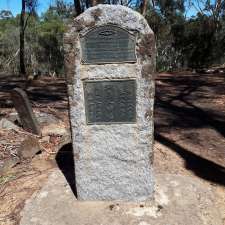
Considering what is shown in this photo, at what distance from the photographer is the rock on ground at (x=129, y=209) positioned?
4098mm

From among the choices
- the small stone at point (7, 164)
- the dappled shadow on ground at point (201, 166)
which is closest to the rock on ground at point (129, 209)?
the dappled shadow on ground at point (201, 166)

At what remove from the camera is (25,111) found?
22.7 ft

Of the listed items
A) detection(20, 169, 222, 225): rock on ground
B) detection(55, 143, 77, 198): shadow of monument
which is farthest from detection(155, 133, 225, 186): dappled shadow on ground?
detection(55, 143, 77, 198): shadow of monument

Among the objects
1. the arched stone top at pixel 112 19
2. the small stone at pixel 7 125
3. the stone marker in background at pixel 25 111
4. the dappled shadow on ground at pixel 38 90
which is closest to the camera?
the arched stone top at pixel 112 19

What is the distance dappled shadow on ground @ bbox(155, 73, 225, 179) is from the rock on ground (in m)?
0.77

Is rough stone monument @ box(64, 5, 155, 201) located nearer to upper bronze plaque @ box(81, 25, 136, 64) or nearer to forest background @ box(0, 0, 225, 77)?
upper bronze plaque @ box(81, 25, 136, 64)

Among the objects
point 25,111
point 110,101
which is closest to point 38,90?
point 25,111

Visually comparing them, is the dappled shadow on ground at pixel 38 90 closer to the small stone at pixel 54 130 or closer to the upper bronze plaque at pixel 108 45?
the small stone at pixel 54 130

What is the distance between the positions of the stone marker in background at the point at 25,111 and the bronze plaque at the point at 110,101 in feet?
9.27

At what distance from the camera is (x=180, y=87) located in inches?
482

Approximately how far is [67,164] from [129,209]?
5.10 feet

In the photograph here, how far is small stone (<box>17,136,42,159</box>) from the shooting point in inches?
232

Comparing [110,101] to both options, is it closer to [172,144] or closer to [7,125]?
[172,144]

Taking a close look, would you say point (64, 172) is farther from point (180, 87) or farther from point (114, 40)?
point (180, 87)
